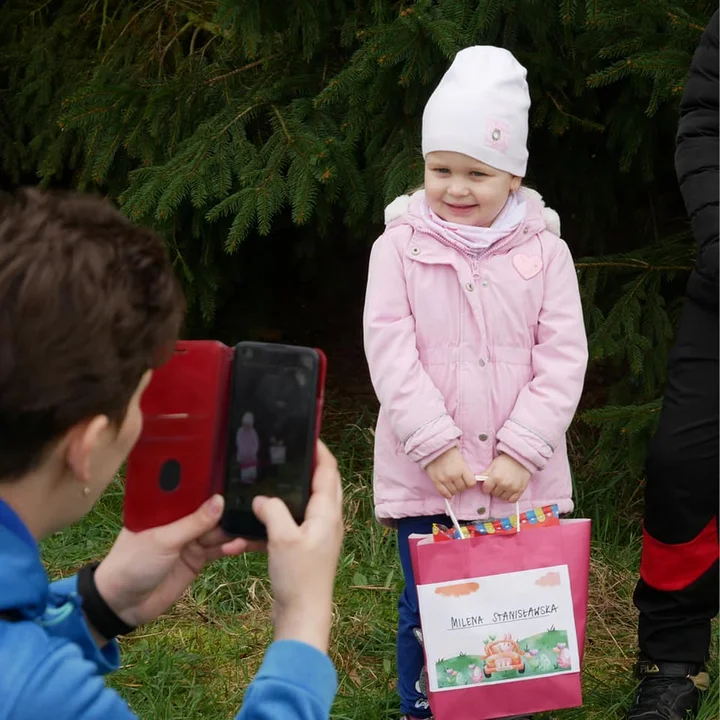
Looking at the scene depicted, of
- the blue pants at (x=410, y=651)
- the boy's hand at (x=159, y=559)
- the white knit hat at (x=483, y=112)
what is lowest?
the blue pants at (x=410, y=651)

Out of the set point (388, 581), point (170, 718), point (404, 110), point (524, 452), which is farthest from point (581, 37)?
point (170, 718)

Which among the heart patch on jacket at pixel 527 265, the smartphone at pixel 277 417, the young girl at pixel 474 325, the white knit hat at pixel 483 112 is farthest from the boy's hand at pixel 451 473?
the smartphone at pixel 277 417

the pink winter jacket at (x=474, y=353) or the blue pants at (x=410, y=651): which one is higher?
the pink winter jacket at (x=474, y=353)

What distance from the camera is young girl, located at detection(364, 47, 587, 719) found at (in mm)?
2557

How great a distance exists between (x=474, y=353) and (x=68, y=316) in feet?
4.97

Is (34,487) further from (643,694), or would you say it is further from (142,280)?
(643,694)

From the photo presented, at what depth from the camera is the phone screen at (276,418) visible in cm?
147

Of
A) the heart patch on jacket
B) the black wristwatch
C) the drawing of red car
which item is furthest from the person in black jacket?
the black wristwatch

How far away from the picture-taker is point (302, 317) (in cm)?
593

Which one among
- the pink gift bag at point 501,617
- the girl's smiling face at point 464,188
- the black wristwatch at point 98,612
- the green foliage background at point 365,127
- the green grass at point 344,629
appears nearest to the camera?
the black wristwatch at point 98,612

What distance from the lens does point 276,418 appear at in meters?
1.47

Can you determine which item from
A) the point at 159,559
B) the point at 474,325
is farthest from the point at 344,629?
the point at 159,559

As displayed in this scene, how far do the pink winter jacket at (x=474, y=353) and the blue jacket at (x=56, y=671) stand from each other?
121 centimetres

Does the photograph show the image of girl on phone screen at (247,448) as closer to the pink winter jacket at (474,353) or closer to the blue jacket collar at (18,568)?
the blue jacket collar at (18,568)
